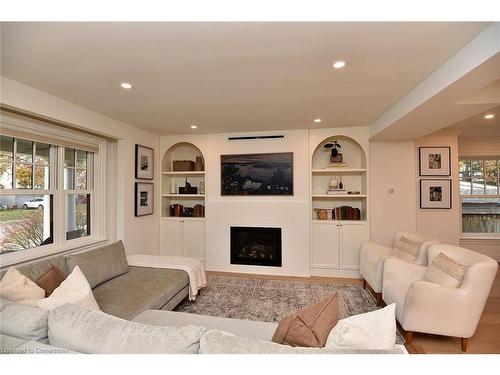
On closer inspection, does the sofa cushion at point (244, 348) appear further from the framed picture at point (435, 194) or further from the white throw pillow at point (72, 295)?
the framed picture at point (435, 194)

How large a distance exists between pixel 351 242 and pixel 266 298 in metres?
1.69

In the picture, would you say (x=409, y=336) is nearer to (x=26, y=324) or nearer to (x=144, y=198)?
(x=26, y=324)

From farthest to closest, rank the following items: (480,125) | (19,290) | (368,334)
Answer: (480,125), (19,290), (368,334)

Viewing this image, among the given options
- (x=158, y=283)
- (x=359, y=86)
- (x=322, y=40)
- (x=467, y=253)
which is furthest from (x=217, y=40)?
(x=467, y=253)

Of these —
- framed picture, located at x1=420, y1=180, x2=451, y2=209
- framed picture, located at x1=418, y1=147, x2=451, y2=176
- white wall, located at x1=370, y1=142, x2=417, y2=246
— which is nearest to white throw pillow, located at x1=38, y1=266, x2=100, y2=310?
white wall, located at x1=370, y1=142, x2=417, y2=246

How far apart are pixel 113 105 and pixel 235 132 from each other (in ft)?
6.25

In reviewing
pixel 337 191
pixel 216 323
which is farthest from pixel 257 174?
pixel 216 323

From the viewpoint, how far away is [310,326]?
1282mm

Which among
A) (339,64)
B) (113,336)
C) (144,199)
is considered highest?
(339,64)

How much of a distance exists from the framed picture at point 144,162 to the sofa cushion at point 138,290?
5.05 feet

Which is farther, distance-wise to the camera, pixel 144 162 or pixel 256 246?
pixel 256 246

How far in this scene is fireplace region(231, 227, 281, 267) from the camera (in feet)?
13.4

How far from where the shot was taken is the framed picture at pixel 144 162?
3791mm

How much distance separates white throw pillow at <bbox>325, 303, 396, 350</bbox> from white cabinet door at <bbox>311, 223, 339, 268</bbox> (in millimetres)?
2790
